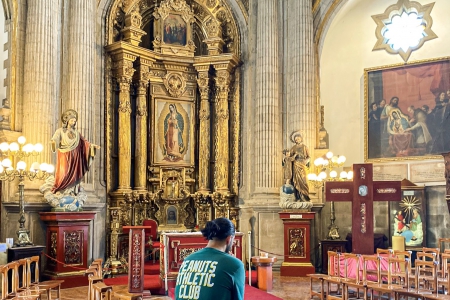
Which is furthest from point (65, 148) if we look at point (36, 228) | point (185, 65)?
point (185, 65)

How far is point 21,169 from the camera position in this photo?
10.5 meters

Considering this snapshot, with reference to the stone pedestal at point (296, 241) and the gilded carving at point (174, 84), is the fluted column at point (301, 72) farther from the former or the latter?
the gilded carving at point (174, 84)

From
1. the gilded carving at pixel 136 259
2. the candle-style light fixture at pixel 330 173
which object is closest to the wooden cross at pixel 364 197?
the candle-style light fixture at pixel 330 173

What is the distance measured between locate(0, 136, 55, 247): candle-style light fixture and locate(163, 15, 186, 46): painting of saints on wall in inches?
218

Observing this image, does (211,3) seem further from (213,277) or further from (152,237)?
(213,277)

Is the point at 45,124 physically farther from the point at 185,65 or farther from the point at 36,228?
the point at 185,65

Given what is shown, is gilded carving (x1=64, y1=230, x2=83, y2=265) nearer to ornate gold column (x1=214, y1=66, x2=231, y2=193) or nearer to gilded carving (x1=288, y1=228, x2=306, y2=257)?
ornate gold column (x1=214, y1=66, x2=231, y2=193)

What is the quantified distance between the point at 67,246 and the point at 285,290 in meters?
4.48

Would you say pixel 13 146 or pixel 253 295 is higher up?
pixel 13 146

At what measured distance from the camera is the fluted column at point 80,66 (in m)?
12.7

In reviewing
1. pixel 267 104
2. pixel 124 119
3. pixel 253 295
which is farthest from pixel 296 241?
pixel 124 119

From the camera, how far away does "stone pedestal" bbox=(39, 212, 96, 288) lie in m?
11.1

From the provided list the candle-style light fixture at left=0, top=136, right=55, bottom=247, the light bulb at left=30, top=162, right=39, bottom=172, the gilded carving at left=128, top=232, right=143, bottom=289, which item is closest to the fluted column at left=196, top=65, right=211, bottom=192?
the candle-style light fixture at left=0, top=136, right=55, bottom=247

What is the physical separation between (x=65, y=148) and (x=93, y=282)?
579cm
